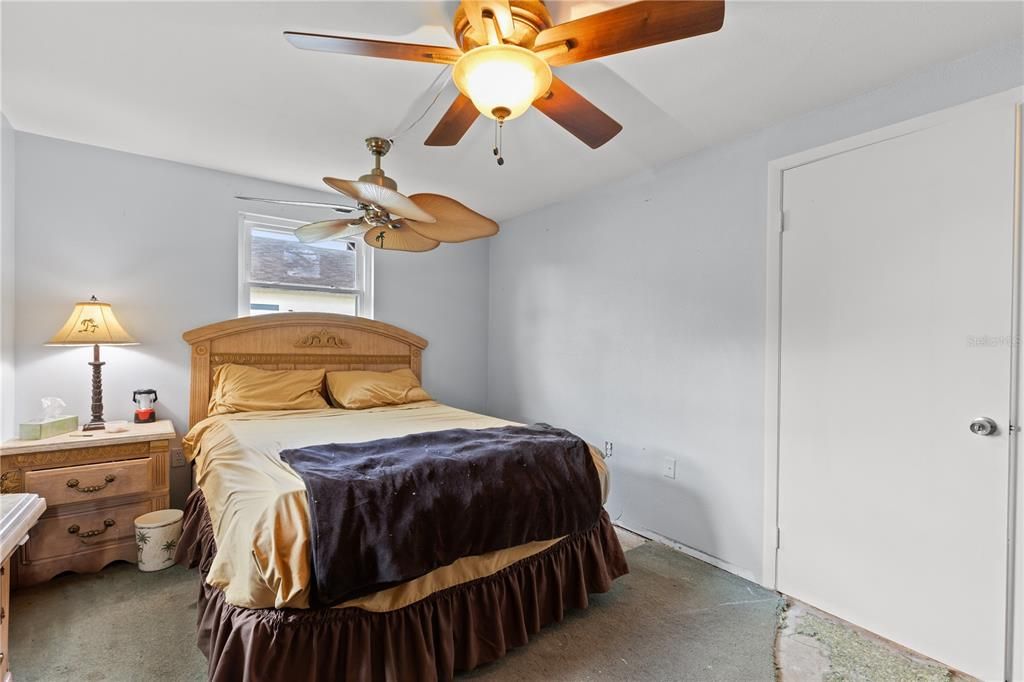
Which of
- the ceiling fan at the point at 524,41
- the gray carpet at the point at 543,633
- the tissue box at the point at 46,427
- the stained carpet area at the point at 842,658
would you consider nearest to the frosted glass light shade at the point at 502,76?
the ceiling fan at the point at 524,41

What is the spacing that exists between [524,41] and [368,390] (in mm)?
2617

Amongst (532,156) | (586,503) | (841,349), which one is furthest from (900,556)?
(532,156)

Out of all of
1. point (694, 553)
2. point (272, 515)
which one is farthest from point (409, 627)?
point (694, 553)

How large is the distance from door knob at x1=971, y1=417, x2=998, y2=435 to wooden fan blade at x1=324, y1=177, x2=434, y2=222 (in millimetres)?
2400

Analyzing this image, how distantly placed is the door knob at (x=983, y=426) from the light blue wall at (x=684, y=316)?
830 millimetres

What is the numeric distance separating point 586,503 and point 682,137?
206cm

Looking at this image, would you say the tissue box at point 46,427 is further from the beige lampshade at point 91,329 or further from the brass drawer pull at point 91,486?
the beige lampshade at point 91,329

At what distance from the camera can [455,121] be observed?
1812 mm

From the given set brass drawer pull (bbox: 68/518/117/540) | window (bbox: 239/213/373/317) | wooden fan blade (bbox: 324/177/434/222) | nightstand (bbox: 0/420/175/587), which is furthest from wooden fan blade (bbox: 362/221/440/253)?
brass drawer pull (bbox: 68/518/117/540)

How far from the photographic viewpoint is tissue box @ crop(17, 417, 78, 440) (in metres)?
2.39

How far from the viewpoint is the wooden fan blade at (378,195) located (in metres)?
1.92

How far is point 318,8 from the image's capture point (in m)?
1.66

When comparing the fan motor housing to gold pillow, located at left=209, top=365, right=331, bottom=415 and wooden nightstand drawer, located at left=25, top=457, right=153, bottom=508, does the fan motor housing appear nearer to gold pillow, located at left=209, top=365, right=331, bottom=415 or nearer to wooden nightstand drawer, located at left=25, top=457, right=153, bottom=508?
gold pillow, located at left=209, top=365, right=331, bottom=415

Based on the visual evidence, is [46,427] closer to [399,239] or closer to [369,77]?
[399,239]
